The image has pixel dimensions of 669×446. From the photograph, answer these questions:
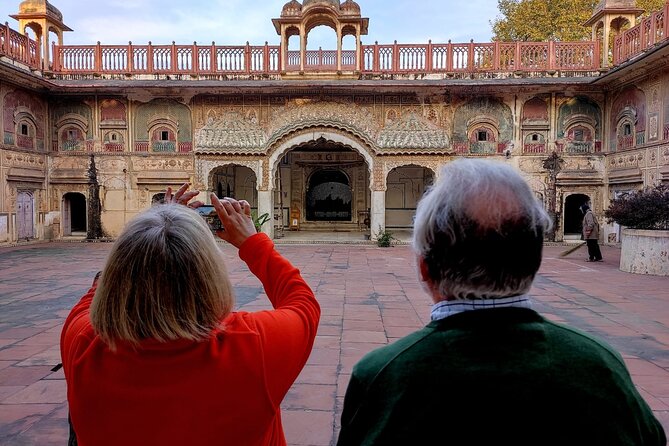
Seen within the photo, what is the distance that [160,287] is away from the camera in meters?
1.26

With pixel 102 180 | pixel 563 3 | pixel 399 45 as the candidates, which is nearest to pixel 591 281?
pixel 399 45

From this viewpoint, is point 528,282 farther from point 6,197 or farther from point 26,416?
point 6,197

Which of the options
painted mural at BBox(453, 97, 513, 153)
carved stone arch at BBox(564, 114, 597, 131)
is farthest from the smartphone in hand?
carved stone arch at BBox(564, 114, 597, 131)

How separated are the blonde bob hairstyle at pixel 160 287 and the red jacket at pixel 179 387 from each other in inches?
1.7

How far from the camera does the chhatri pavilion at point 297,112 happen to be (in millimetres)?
18375

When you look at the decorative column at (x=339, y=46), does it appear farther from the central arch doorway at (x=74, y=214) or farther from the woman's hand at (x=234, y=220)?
the woman's hand at (x=234, y=220)

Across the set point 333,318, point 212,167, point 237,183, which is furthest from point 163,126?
point 333,318

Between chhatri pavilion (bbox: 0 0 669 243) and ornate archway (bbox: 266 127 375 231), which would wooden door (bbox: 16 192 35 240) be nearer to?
chhatri pavilion (bbox: 0 0 669 243)

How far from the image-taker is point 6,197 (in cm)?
1717

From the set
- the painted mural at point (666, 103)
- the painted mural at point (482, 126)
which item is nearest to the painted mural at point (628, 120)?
the painted mural at point (666, 103)

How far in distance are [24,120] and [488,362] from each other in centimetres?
2075

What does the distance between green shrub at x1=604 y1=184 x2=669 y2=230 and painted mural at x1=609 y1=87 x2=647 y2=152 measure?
585 centimetres

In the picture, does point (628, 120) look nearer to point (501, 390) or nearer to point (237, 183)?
point (237, 183)

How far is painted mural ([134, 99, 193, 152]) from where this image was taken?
19.5m
